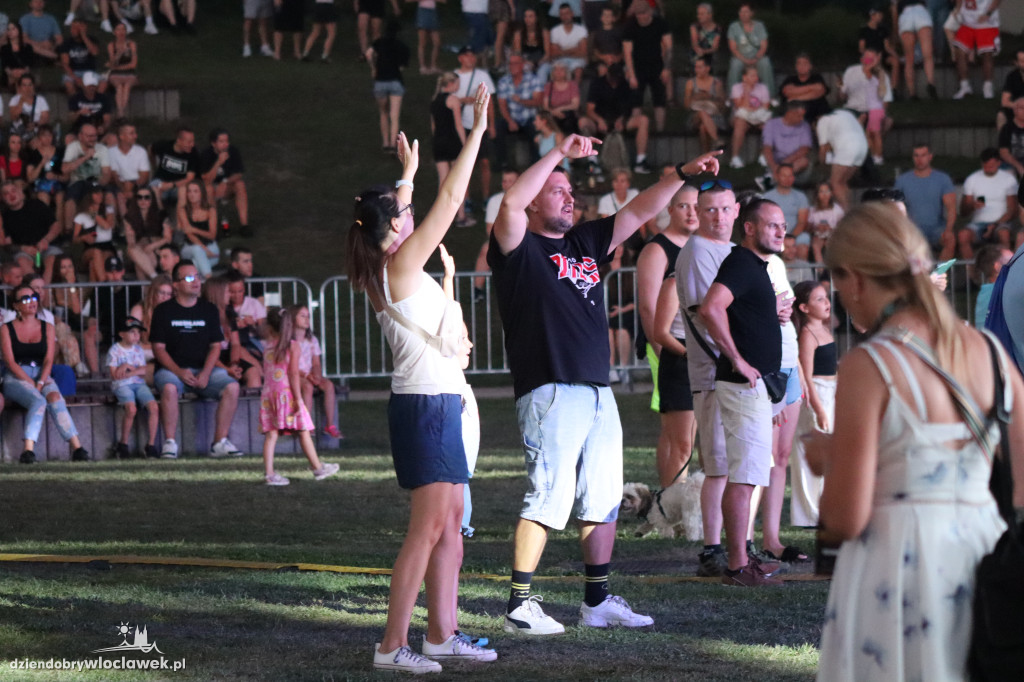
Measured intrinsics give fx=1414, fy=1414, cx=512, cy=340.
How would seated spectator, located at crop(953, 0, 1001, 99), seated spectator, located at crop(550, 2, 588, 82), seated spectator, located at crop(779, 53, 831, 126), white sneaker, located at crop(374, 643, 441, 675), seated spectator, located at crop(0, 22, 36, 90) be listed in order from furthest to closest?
seated spectator, located at crop(953, 0, 1001, 99)
seated spectator, located at crop(550, 2, 588, 82)
seated spectator, located at crop(0, 22, 36, 90)
seated spectator, located at crop(779, 53, 831, 126)
white sneaker, located at crop(374, 643, 441, 675)

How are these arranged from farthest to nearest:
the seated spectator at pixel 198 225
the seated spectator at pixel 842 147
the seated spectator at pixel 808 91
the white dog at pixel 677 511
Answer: the seated spectator at pixel 808 91, the seated spectator at pixel 842 147, the seated spectator at pixel 198 225, the white dog at pixel 677 511

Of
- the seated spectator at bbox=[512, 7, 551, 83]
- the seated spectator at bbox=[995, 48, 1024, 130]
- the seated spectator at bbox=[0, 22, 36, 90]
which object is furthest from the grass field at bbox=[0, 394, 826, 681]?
the seated spectator at bbox=[512, 7, 551, 83]

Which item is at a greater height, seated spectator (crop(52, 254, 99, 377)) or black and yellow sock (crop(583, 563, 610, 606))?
seated spectator (crop(52, 254, 99, 377))

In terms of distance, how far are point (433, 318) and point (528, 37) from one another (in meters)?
18.0

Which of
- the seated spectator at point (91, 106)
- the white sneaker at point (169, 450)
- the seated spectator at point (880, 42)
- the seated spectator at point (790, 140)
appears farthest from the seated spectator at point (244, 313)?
the seated spectator at point (880, 42)

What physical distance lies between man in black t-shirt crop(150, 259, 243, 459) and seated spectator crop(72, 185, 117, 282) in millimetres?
3742

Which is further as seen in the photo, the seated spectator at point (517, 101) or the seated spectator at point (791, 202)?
the seated spectator at point (517, 101)

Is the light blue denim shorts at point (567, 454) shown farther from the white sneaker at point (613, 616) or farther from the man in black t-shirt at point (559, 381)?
the white sneaker at point (613, 616)

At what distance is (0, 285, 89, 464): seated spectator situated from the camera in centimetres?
1292

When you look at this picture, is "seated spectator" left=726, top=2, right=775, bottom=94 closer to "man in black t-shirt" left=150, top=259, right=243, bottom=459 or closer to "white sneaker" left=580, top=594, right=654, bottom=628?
"man in black t-shirt" left=150, top=259, right=243, bottom=459

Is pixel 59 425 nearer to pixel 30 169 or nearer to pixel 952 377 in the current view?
pixel 30 169

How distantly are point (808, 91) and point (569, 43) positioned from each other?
406cm

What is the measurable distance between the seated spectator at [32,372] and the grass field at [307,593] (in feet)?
6.96

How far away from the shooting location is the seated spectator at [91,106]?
776 inches
